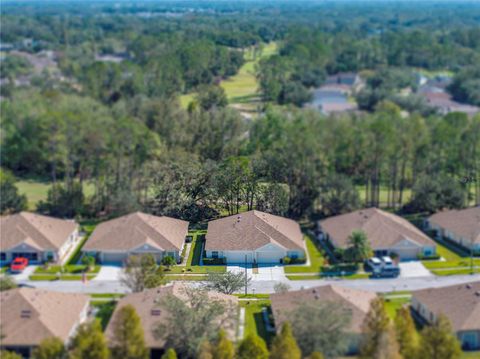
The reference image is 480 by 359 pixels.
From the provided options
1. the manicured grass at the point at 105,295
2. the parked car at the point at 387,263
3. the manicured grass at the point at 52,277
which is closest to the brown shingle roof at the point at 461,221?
the parked car at the point at 387,263

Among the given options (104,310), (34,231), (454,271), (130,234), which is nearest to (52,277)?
(130,234)

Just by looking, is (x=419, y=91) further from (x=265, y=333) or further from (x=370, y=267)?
(x=265, y=333)

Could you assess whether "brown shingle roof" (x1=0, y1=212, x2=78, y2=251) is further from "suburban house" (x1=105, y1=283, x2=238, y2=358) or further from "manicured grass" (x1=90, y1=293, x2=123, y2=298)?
"suburban house" (x1=105, y1=283, x2=238, y2=358)

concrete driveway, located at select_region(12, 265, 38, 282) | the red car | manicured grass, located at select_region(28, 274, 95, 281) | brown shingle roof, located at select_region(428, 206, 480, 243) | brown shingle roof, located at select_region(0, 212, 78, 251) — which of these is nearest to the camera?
manicured grass, located at select_region(28, 274, 95, 281)

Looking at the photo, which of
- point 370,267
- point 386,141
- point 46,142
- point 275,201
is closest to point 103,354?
point 275,201

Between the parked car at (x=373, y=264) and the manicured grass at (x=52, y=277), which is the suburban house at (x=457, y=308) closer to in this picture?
the parked car at (x=373, y=264)

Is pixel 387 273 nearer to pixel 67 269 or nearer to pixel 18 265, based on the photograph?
pixel 67 269

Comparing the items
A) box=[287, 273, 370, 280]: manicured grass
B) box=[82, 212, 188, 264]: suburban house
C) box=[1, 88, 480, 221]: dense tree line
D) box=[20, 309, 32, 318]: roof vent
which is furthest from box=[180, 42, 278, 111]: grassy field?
box=[20, 309, 32, 318]: roof vent
